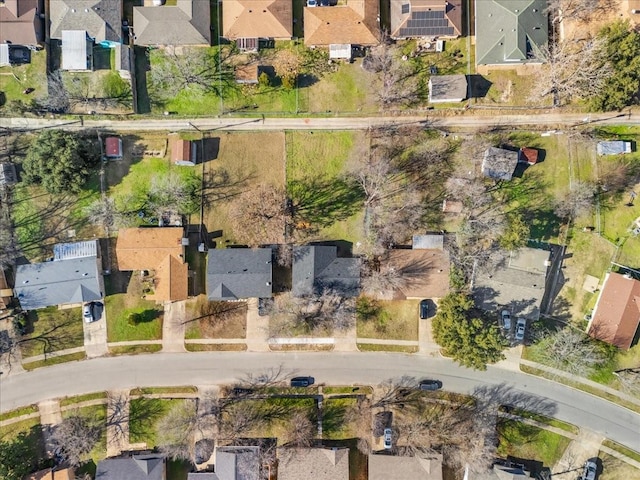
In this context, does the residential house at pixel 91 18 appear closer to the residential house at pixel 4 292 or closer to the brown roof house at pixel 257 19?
the brown roof house at pixel 257 19

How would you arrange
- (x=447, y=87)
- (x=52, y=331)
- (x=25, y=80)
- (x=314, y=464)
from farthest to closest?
(x=25, y=80) < (x=52, y=331) < (x=447, y=87) < (x=314, y=464)

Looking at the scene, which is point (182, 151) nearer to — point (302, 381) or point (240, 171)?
point (240, 171)

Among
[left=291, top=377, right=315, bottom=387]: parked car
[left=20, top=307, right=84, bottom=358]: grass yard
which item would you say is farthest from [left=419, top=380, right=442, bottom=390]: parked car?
[left=20, top=307, right=84, bottom=358]: grass yard

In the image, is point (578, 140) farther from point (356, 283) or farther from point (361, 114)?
point (356, 283)

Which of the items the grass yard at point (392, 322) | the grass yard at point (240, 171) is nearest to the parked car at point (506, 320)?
the grass yard at point (392, 322)

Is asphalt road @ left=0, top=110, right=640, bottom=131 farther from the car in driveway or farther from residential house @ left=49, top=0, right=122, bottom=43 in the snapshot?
the car in driveway

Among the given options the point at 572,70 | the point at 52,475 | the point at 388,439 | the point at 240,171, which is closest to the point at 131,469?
the point at 52,475
